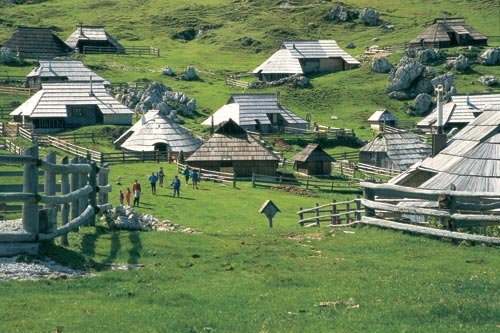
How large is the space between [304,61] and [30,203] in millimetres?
94244

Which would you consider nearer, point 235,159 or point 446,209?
point 446,209

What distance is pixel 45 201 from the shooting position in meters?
17.8

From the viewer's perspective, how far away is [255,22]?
140625 millimetres

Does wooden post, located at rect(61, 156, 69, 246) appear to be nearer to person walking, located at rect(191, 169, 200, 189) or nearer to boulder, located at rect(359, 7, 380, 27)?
person walking, located at rect(191, 169, 200, 189)

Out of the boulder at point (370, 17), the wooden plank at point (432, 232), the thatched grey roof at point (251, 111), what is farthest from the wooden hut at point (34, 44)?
the wooden plank at point (432, 232)

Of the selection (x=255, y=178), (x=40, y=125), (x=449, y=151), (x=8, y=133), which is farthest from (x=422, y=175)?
(x=40, y=125)

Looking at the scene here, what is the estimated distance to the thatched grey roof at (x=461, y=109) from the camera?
86.7m

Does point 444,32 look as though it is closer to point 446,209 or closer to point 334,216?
point 334,216

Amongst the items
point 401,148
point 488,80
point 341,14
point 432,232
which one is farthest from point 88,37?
point 432,232

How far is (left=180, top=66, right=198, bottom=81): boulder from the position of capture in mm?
105125

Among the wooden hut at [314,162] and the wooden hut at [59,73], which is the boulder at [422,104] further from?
the wooden hut at [59,73]

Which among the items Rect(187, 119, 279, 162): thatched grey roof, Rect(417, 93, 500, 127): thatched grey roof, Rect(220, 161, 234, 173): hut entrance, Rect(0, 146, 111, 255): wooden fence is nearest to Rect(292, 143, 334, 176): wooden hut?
Rect(187, 119, 279, 162): thatched grey roof

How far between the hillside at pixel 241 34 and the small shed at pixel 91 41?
3.69 meters

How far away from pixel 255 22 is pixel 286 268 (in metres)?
124
